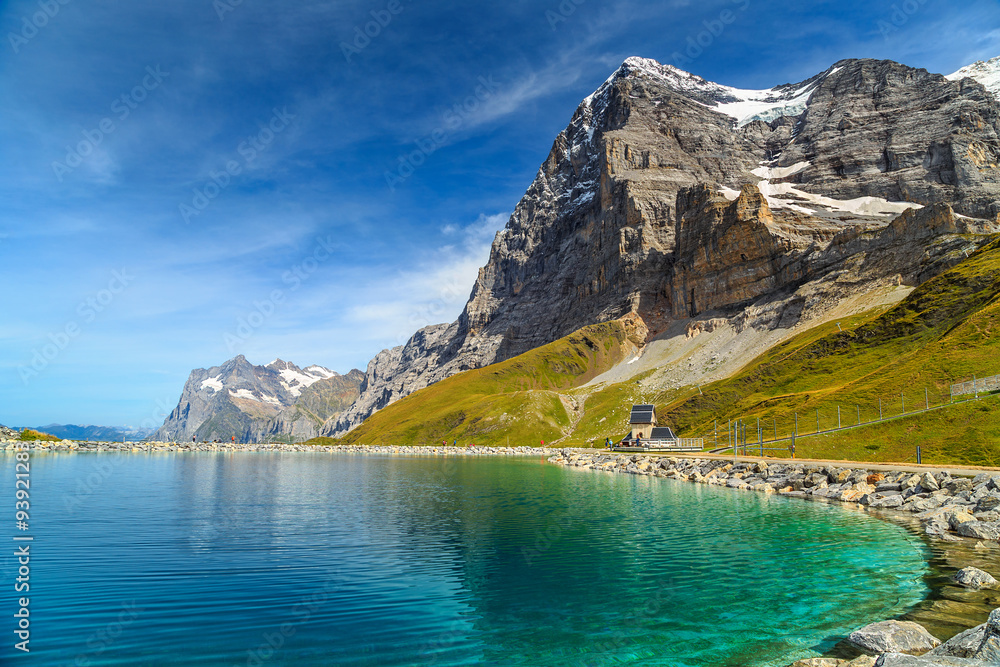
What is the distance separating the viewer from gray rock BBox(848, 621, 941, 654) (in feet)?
50.9

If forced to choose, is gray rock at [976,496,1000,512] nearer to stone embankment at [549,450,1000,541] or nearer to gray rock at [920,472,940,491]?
stone embankment at [549,450,1000,541]

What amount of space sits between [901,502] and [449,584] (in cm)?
3900

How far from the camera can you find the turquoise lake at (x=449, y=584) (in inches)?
645

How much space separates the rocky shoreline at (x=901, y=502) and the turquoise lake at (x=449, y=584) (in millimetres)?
1834

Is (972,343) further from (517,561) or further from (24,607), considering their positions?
(24,607)

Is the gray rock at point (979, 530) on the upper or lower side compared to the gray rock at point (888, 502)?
upper


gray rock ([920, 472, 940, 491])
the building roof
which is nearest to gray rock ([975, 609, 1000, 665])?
gray rock ([920, 472, 940, 491])

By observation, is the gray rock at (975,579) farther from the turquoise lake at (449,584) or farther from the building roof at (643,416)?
the building roof at (643,416)

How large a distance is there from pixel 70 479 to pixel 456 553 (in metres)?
60.6

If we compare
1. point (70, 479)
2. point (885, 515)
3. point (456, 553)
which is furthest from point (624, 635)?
point (70, 479)

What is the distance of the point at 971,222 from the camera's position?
15862cm

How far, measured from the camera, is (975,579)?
21562mm

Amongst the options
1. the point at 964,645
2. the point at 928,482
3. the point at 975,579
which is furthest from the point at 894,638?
the point at 928,482

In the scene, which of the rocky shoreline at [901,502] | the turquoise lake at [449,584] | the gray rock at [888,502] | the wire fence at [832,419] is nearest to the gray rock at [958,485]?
the rocky shoreline at [901,502]
